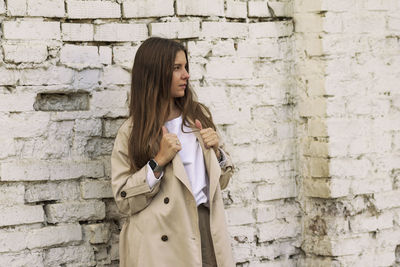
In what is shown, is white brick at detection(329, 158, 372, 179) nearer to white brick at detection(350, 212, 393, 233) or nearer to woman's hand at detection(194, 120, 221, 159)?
white brick at detection(350, 212, 393, 233)

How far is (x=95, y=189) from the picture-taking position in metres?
3.89

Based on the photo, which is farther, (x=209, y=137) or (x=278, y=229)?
(x=278, y=229)

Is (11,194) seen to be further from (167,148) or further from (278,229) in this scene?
(278,229)

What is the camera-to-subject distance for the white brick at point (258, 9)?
4.31 meters

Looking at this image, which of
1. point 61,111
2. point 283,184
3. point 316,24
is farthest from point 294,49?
point 61,111

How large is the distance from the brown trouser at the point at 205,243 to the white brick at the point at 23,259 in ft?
3.09

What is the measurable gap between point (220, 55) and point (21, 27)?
1.19m

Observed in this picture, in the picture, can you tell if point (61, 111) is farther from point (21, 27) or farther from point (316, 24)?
point (316, 24)

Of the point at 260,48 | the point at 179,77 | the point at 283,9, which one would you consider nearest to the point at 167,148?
the point at 179,77

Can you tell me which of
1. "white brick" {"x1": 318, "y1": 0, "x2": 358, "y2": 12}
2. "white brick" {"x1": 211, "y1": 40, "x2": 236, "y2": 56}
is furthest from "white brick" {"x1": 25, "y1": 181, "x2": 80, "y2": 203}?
"white brick" {"x1": 318, "y1": 0, "x2": 358, "y2": 12}

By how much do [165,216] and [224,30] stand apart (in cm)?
140

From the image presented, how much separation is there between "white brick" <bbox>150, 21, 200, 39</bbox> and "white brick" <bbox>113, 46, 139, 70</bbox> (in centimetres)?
17

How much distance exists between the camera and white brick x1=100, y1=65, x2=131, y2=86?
3.94 m

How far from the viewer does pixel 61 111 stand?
3.86 m
